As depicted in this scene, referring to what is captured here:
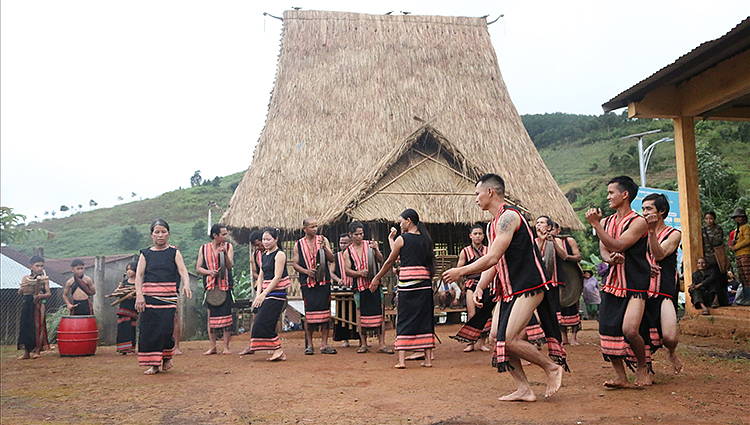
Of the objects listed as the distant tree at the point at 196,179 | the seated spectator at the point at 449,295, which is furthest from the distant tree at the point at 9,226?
the distant tree at the point at 196,179

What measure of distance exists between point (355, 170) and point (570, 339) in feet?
24.8

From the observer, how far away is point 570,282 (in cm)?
841

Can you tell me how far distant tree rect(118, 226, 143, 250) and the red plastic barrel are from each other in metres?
34.0

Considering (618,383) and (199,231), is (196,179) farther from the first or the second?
(618,383)

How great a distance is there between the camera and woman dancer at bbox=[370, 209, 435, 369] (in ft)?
23.5

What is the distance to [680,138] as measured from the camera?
1035cm

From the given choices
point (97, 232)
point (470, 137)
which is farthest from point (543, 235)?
point (97, 232)

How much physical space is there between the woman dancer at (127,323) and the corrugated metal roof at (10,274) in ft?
22.0

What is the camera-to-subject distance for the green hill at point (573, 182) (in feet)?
83.9

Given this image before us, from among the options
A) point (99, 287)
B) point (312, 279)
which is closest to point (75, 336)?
point (99, 287)

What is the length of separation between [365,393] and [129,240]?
133 feet

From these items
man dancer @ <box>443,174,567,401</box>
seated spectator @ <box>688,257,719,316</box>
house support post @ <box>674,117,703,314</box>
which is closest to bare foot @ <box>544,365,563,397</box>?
man dancer @ <box>443,174,567,401</box>

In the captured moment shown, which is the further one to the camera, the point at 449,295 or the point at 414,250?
the point at 449,295

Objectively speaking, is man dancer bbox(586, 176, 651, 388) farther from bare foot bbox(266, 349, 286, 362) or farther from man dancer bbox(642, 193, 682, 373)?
bare foot bbox(266, 349, 286, 362)
